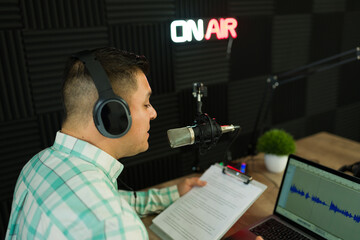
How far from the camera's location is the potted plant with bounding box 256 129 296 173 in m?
1.61

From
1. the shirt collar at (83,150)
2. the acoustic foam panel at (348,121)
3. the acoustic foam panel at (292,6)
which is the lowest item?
the acoustic foam panel at (348,121)

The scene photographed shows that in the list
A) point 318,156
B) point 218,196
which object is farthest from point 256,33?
point 218,196

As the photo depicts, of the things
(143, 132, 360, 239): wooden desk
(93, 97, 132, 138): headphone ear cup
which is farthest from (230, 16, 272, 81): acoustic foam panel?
(93, 97, 132, 138): headphone ear cup

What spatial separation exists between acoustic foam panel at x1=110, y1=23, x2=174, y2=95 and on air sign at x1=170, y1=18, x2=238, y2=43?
0.19 feet

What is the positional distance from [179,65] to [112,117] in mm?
1189

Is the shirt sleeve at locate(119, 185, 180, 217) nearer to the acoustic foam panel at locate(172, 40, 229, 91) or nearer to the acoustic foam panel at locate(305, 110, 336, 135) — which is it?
the acoustic foam panel at locate(172, 40, 229, 91)

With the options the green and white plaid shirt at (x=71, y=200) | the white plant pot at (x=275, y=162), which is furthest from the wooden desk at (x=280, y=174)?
the green and white plaid shirt at (x=71, y=200)

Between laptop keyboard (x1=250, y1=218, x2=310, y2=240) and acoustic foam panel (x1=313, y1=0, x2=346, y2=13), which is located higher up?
acoustic foam panel (x1=313, y1=0, x2=346, y2=13)

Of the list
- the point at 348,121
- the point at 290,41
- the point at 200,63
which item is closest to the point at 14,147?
the point at 200,63

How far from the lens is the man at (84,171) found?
726mm

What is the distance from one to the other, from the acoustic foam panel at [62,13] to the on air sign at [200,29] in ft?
1.58

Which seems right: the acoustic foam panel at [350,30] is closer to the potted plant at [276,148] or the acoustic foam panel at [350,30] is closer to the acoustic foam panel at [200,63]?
the acoustic foam panel at [200,63]

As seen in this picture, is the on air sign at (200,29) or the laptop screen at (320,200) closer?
the laptop screen at (320,200)

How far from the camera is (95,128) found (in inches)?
35.0
